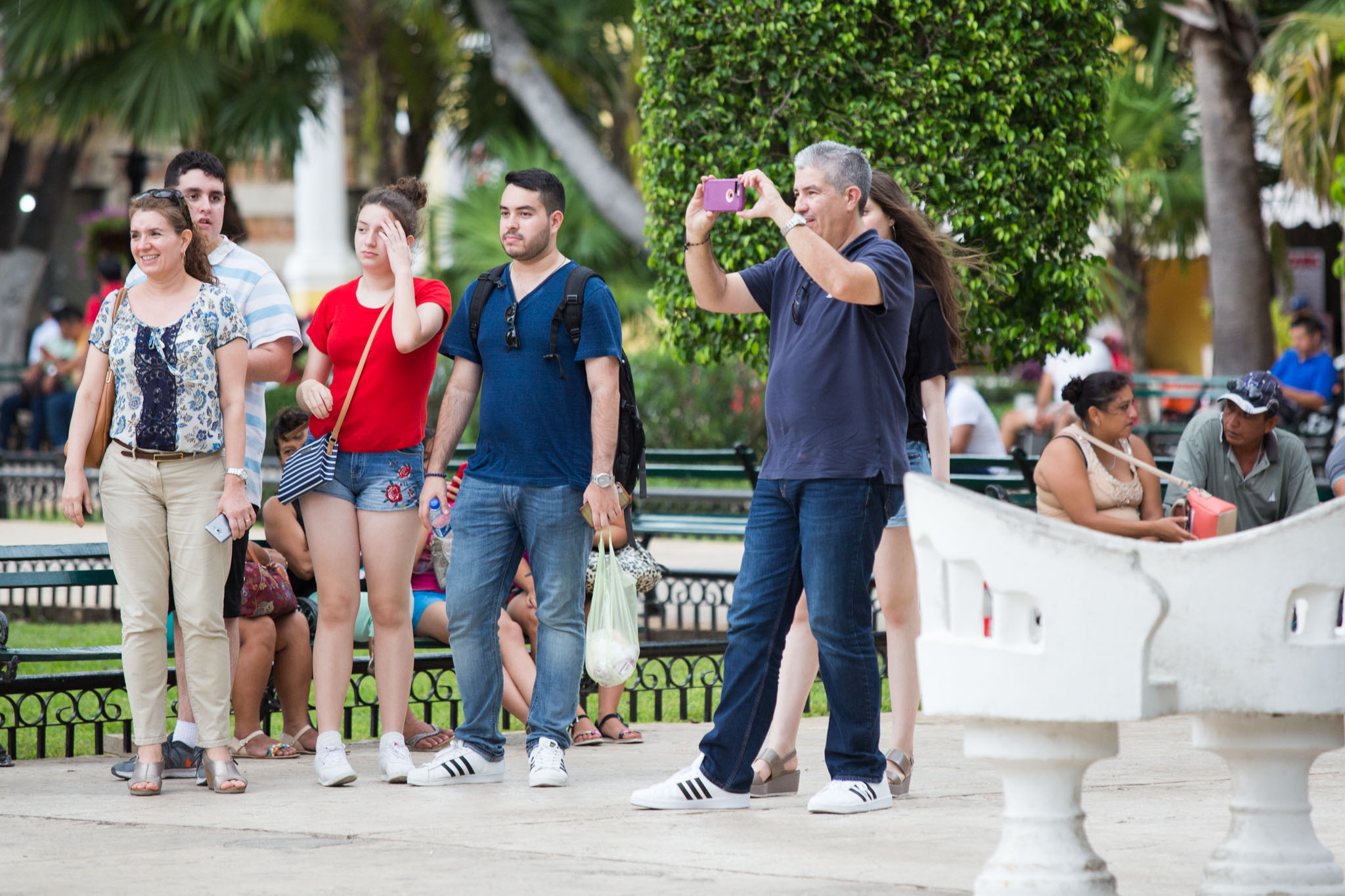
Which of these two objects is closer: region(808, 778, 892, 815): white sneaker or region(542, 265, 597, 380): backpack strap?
region(808, 778, 892, 815): white sneaker

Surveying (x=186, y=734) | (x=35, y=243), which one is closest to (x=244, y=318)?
(x=186, y=734)

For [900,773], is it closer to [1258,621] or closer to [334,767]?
[334,767]

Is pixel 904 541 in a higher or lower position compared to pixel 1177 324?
lower

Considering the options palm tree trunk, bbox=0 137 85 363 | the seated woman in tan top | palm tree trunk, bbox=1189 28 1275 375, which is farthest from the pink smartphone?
palm tree trunk, bbox=0 137 85 363

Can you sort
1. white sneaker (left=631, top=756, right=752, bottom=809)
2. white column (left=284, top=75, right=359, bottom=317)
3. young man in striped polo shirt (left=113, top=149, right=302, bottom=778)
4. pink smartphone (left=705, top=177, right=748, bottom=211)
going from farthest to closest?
white column (left=284, top=75, right=359, bottom=317) < young man in striped polo shirt (left=113, top=149, right=302, bottom=778) < white sneaker (left=631, top=756, right=752, bottom=809) < pink smartphone (left=705, top=177, right=748, bottom=211)

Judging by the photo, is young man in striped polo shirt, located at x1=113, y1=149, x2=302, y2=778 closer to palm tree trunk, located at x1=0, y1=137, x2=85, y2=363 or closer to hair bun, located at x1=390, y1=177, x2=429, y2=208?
hair bun, located at x1=390, y1=177, x2=429, y2=208

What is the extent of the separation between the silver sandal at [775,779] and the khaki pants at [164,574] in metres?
1.57

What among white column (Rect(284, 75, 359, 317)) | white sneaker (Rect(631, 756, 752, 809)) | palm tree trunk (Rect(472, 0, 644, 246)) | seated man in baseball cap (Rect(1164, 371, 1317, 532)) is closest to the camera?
white sneaker (Rect(631, 756, 752, 809))

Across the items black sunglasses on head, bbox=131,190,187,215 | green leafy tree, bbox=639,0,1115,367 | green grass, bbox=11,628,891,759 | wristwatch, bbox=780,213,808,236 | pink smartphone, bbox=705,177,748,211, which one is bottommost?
green grass, bbox=11,628,891,759

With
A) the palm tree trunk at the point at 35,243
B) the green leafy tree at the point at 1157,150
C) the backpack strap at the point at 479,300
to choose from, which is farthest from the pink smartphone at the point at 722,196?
the palm tree trunk at the point at 35,243

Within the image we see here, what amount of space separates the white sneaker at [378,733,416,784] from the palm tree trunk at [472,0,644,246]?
8.77 meters

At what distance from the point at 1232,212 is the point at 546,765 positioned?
8.96 m

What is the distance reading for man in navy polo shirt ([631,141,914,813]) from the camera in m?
4.54

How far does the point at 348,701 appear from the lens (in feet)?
25.2
